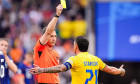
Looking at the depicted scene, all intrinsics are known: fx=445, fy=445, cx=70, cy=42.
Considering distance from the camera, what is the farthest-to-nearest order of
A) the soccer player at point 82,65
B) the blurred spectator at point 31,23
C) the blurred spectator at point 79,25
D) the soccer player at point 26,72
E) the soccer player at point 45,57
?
the blurred spectator at point 79,25
the blurred spectator at point 31,23
the soccer player at point 26,72
the soccer player at point 45,57
the soccer player at point 82,65

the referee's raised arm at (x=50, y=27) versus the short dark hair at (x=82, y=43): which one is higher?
the referee's raised arm at (x=50, y=27)

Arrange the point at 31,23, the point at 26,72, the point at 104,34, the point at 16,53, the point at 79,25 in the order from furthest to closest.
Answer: the point at 31,23
the point at 79,25
the point at 16,53
the point at 104,34
the point at 26,72

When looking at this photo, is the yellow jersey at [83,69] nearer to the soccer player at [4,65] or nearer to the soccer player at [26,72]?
the soccer player at [4,65]

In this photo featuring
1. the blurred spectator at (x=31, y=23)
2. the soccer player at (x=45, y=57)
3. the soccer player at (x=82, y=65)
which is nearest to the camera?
the soccer player at (x=82, y=65)

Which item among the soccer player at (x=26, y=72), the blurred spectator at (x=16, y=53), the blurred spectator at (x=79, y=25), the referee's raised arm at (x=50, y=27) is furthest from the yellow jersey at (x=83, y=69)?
the blurred spectator at (x=79, y=25)

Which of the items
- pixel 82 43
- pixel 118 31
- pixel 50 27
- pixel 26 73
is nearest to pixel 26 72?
pixel 26 73

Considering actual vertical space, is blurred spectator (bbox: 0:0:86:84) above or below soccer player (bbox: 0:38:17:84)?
above

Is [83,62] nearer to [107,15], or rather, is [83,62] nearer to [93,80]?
[93,80]

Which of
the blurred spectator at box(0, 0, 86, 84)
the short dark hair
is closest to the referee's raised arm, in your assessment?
the short dark hair

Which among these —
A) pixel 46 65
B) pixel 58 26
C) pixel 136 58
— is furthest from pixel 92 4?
pixel 46 65

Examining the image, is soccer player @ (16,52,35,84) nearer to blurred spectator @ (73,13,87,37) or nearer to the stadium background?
the stadium background

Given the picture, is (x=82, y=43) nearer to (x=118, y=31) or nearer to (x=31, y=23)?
(x=118, y=31)

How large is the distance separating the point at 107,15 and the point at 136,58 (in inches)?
69.2

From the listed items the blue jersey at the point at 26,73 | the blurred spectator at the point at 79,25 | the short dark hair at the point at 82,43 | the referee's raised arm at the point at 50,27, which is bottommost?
the blue jersey at the point at 26,73
